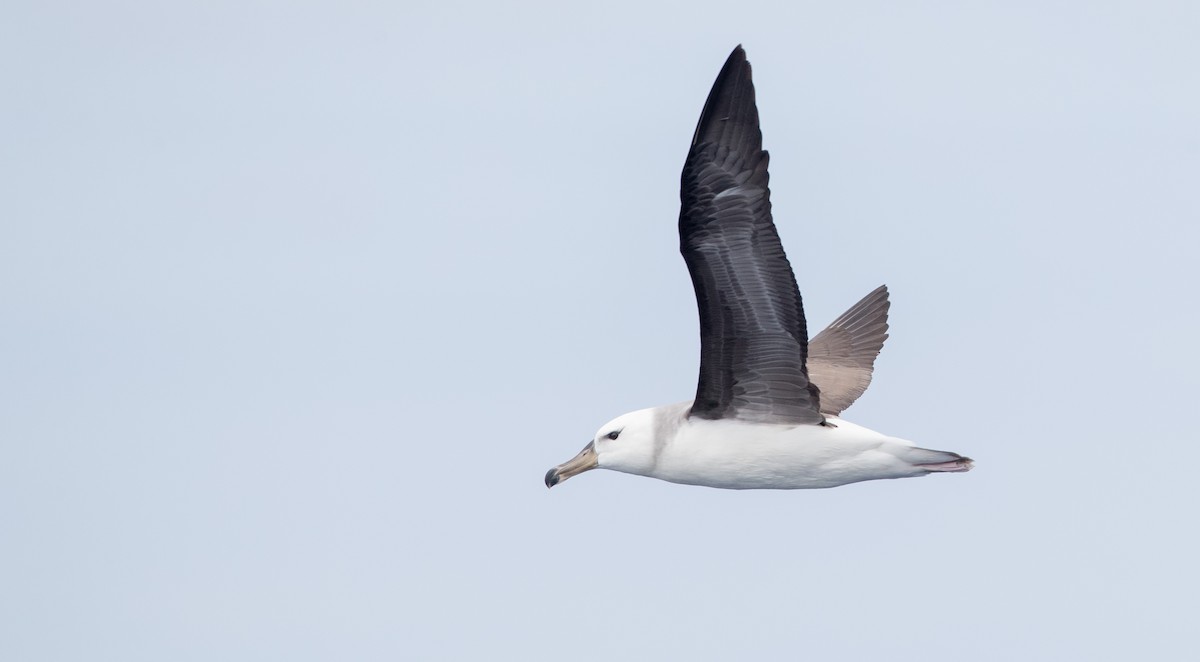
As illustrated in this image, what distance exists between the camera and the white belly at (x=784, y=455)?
19.4 m

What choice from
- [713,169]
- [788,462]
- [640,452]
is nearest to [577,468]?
[640,452]

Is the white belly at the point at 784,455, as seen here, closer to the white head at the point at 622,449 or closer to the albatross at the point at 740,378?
the albatross at the point at 740,378

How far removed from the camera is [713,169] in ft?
59.8

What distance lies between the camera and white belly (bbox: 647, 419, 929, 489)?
1938 cm

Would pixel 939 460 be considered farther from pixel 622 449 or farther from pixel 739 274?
pixel 622 449

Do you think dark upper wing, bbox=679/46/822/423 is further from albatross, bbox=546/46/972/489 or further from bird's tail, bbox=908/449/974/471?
bird's tail, bbox=908/449/974/471

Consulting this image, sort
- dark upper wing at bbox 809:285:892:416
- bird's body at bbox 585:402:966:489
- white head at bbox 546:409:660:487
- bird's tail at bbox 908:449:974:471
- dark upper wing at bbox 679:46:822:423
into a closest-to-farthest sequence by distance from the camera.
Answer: dark upper wing at bbox 679:46:822:423 → bird's tail at bbox 908:449:974:471 → bird's body at bbox 585:402:966:489 → white head at bbox 546:409:660:487 → dark upper wing at bbox 809:285:892:416

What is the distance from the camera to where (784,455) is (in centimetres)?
1958

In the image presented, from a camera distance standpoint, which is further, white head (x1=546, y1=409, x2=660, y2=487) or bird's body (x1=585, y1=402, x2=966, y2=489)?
white head (x1=546, y1=409, x2=660, y2=487)

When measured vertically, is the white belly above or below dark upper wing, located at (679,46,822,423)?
below

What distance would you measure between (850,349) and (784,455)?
4.00 metres

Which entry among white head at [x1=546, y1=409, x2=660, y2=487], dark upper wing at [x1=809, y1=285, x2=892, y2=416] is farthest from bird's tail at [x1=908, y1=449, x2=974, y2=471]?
dark upper wing at [x1=809, y1=285, x2=892, y2=416]

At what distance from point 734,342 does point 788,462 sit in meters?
1.34

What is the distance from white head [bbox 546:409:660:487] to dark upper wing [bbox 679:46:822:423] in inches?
27.4
